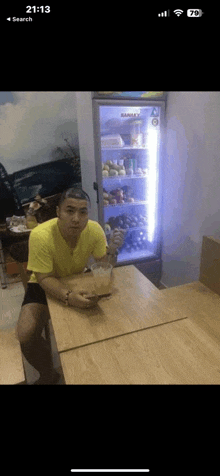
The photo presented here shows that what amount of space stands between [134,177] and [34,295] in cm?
175

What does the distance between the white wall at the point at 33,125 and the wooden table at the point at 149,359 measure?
283 centimetres

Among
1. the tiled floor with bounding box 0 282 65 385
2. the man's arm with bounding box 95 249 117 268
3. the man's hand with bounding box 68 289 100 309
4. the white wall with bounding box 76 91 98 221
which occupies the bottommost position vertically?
the tiled floor with bounding box 0 282 65 385

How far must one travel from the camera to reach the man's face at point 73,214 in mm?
1507

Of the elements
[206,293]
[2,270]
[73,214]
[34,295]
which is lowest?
[2,270]

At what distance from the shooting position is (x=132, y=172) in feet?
9.97

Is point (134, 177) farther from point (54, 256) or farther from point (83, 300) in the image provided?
point (83, 300)

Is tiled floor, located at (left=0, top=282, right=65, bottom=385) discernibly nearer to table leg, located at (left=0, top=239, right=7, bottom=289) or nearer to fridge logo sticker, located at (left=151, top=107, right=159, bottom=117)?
table leg, located at (left=0, top=239, right=7, bottom=289)

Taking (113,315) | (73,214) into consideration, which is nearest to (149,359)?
(113,315)

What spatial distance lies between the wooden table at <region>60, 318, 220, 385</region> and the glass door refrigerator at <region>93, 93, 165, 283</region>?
1.85 meters

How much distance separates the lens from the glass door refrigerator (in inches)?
112

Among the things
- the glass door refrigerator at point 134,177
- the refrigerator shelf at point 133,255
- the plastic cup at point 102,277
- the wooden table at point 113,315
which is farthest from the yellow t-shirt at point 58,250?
the refrigerator shelf at point 133,255
